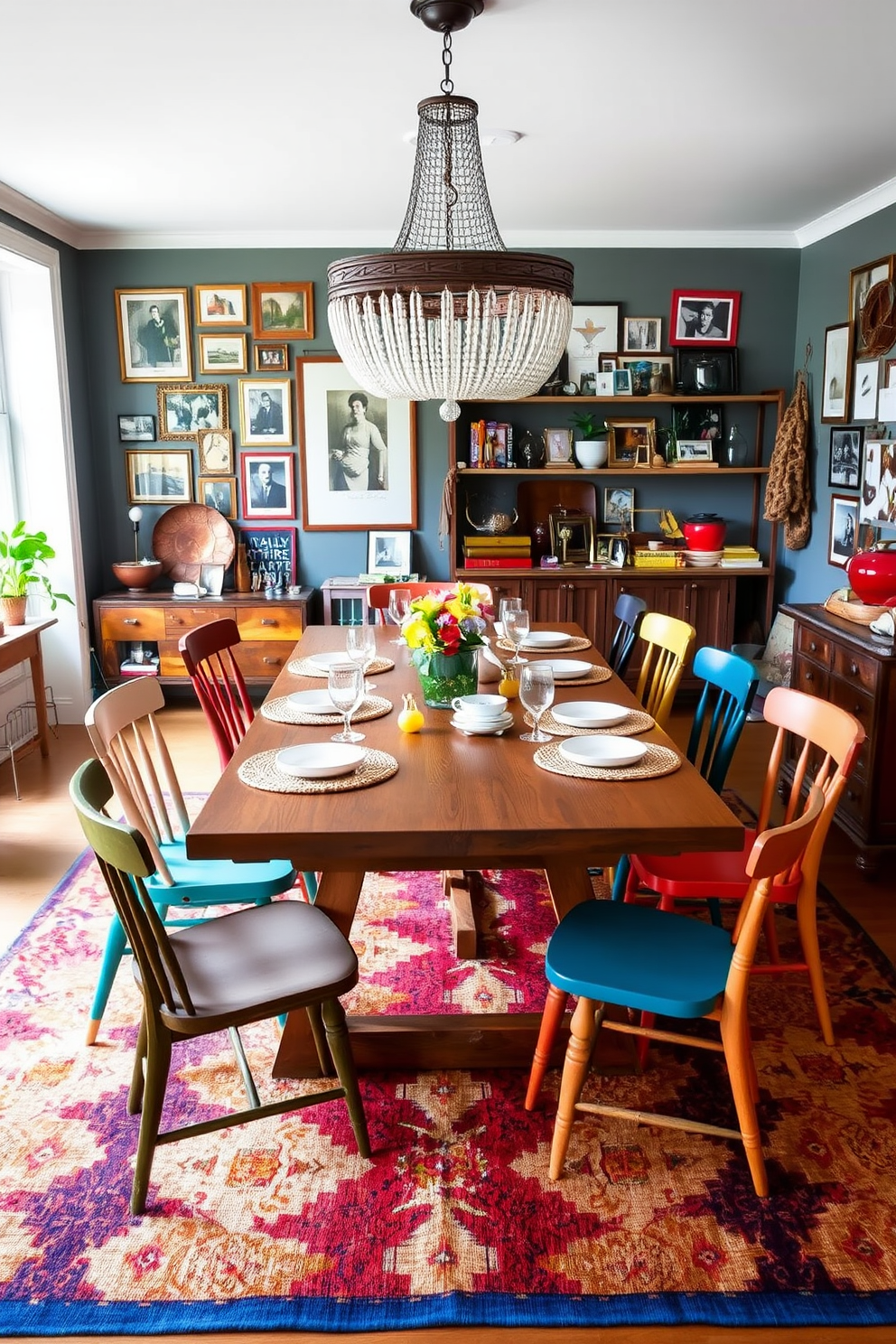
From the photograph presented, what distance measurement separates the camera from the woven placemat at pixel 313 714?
2.73 meters

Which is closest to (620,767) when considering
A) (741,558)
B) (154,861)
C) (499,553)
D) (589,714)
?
(589,714)

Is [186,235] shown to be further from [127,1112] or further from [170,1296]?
[170,1296]

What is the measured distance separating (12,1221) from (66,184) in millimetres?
4020

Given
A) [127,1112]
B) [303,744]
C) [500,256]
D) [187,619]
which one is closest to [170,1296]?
[127,1112]

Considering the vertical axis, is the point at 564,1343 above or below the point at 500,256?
below

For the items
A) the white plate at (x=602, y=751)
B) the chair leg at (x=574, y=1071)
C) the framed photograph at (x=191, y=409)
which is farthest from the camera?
the framed photograph at (x=191, y=409)

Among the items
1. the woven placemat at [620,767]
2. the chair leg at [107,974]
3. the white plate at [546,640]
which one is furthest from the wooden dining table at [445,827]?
the white plate at [546,640]

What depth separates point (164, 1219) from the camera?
202cm

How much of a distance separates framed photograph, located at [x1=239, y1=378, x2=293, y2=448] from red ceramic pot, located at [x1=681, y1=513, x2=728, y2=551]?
7.33ft

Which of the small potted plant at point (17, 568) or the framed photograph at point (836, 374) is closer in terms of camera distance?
the small potted plant at point (17, 568)

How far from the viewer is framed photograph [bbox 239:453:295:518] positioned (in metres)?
5.79

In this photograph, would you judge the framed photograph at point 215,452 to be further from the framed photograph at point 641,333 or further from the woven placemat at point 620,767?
the woven placemat at point 620,767

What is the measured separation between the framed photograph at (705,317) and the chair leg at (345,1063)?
4536mm

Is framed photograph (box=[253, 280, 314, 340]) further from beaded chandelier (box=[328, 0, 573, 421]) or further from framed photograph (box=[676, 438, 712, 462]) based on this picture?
beaded chandelier (box=[328, 0, 573, 421])
